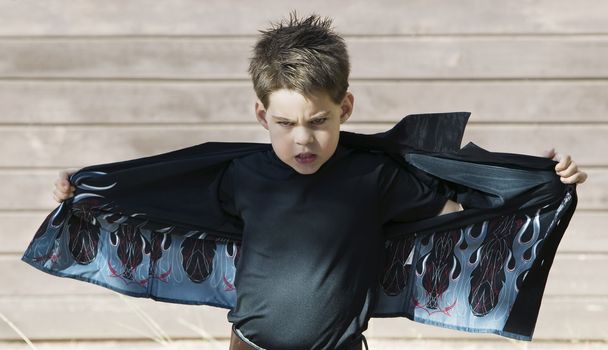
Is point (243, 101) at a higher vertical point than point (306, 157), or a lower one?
higher

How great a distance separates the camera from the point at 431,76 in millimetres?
3625

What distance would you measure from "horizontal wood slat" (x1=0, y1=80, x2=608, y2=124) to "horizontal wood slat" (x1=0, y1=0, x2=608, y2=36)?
0.22m

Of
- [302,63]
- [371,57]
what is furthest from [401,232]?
[371,57]

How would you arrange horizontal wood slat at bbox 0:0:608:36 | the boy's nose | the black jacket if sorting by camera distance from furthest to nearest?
horizontal wood slat at bbox 0:0:608:36 → the black jacket → the boy's nose

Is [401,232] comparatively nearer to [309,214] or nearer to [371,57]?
[309,214]

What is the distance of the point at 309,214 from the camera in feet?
7.09

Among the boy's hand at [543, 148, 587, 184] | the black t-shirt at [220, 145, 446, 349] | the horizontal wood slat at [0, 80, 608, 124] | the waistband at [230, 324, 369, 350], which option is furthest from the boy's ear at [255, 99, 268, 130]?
the horizontal wood slat at [0, 80, 608, 124]

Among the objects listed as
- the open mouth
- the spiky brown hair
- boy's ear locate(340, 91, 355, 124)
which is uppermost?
the spiky brown hair

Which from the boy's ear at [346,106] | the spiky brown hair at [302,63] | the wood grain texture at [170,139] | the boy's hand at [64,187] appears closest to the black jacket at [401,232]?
the boy's hand at [64,187]

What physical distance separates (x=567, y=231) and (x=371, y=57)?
1126 mm

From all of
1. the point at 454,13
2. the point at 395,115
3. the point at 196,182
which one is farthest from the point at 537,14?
the point at 196,182

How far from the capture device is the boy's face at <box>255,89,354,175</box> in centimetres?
205

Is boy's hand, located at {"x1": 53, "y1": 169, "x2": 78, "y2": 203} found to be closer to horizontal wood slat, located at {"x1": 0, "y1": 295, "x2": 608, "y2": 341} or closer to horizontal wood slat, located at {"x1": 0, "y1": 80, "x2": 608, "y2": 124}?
horizontal wood slat, located at {"x1": 0, "y1": 80, "x2": 608, "y2": 124}

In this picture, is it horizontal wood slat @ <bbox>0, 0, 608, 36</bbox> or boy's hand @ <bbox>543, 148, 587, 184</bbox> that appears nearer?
boy's hand @ <bbox>543, 148, 587, 184</bbox>
